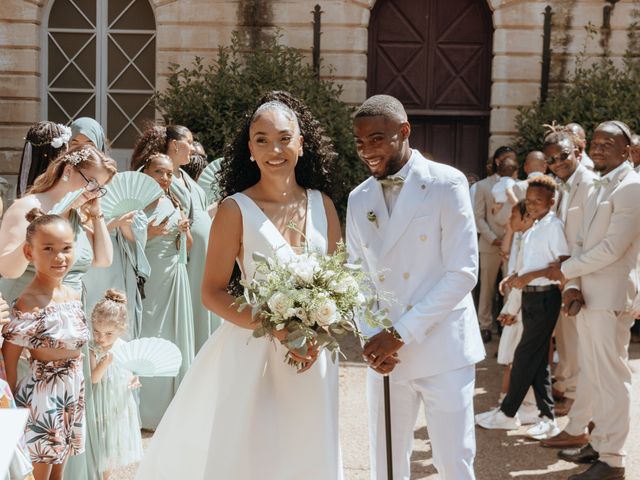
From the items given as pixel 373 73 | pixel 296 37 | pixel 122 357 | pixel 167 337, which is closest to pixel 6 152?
pixel 296 37

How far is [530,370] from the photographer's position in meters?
6.93

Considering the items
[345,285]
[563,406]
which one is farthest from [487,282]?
[345,285]

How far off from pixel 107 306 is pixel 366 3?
10672mm

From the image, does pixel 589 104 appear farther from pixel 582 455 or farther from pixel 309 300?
pixel 309 300

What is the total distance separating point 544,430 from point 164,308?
3.12 m

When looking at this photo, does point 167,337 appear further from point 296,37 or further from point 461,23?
point 461,23

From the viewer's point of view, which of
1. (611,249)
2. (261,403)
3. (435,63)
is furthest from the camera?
(435,63)


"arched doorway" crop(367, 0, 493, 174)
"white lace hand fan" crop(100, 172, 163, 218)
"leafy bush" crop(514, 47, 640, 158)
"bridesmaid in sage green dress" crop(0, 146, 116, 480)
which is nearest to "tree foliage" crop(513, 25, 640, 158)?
"leafy bush" crop(514, 47, 640, 158)

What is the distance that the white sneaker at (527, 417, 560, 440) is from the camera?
6934 mm

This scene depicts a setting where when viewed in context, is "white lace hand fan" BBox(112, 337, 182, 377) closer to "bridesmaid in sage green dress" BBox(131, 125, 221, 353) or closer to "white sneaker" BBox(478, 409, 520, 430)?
"bridesmaid in sage green dress" BBox(131, 125, 221, 353)

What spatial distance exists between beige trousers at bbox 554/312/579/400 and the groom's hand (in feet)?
11.4

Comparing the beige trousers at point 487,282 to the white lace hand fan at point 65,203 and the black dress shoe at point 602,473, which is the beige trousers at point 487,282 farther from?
the white lace hand fan at point 65,203

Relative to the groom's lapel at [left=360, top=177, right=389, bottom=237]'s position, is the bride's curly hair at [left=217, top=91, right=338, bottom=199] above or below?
above

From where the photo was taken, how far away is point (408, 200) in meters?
4.20
